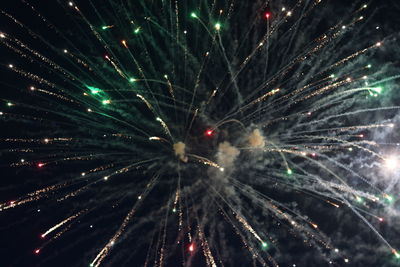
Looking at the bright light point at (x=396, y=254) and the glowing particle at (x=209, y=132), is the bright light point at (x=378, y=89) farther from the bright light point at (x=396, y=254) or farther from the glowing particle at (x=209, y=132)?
the bright light point at (x=396, y=254)

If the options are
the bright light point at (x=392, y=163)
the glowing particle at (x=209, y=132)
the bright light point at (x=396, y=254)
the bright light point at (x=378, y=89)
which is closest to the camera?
the bright light point at (x=378, y=89)

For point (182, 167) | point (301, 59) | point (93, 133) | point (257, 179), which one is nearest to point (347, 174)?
point (257, 179)

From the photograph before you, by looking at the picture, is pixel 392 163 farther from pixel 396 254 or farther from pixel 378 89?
pixel 396 254

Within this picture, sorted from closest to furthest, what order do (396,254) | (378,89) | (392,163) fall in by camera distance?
(378,89) → (392,163) → (396,254)

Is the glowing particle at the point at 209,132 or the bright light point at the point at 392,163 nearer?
the glowing particle at the point at 209,132

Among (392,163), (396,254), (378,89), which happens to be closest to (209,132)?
(378,89)

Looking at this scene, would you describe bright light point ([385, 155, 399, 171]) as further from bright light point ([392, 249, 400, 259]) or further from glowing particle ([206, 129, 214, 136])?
glowing particle ([206, 129, 214, 136])

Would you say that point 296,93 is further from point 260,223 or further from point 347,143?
point 260,223

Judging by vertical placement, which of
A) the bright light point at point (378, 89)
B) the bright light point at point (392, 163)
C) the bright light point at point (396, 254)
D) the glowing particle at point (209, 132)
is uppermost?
the bright light point at point (378, 89)

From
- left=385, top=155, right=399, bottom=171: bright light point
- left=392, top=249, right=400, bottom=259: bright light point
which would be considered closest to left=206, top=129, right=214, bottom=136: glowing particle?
left=385, top=155, right=399, bottom=171: bright light point

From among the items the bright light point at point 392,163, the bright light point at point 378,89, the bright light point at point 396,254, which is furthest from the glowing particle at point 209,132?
the bright light point at point 396,254
